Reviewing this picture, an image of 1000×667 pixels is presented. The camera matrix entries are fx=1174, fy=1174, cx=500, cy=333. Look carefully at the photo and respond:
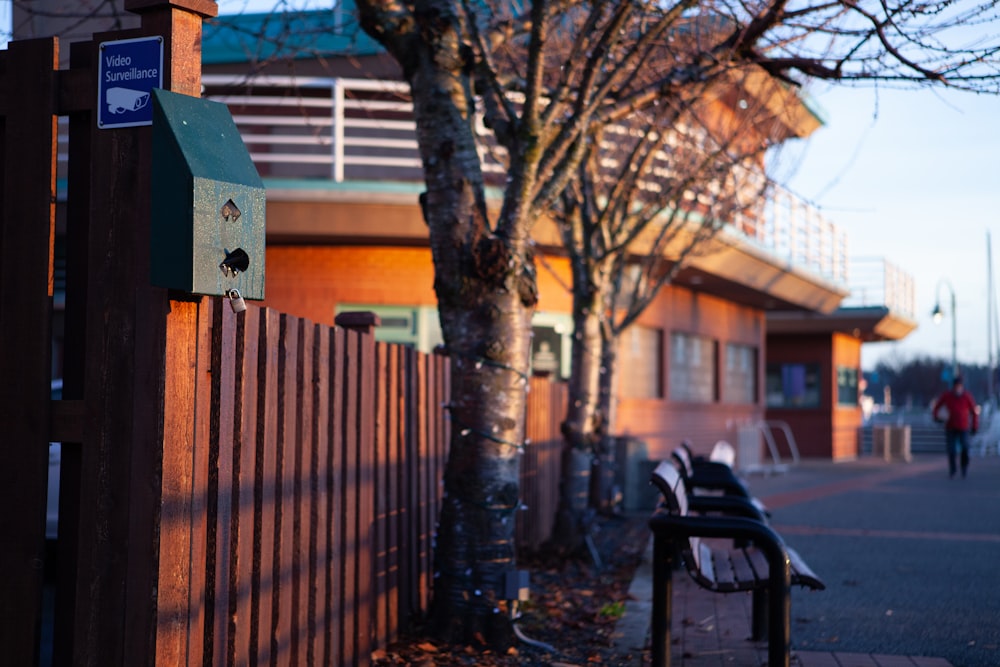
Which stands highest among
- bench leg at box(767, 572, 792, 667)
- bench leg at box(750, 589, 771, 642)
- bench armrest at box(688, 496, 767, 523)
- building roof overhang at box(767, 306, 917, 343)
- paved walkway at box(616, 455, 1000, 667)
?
building roof overhang at box(767, 306, 917, 343)

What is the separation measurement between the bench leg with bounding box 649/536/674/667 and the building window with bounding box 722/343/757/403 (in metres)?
21.2

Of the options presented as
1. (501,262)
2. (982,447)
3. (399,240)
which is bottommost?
(982,447)

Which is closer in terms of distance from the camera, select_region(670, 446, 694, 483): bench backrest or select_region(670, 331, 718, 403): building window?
select_region(670, 446, 694, 483): bench backrest

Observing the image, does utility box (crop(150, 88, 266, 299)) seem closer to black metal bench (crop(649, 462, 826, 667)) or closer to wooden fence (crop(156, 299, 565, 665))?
wooden fence (crop(156, 299, 565, 665))

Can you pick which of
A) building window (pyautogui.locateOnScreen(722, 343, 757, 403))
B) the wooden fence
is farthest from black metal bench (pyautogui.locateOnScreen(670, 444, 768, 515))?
building window (pyautogui.locateOnScreen(722, 343, 757, 403))

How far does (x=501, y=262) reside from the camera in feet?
21.6

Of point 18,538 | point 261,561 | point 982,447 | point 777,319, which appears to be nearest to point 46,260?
point 18,538

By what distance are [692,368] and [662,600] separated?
19.2 metres

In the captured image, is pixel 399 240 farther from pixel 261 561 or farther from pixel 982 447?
pixel 982 447

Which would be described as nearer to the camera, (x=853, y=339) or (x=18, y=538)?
(x=18, y=538)

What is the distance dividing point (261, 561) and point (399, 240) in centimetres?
1219

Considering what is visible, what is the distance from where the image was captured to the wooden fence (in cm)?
407

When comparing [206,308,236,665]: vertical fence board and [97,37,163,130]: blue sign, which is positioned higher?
[97,37,163,130]: blue sign

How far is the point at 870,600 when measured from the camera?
834cm
